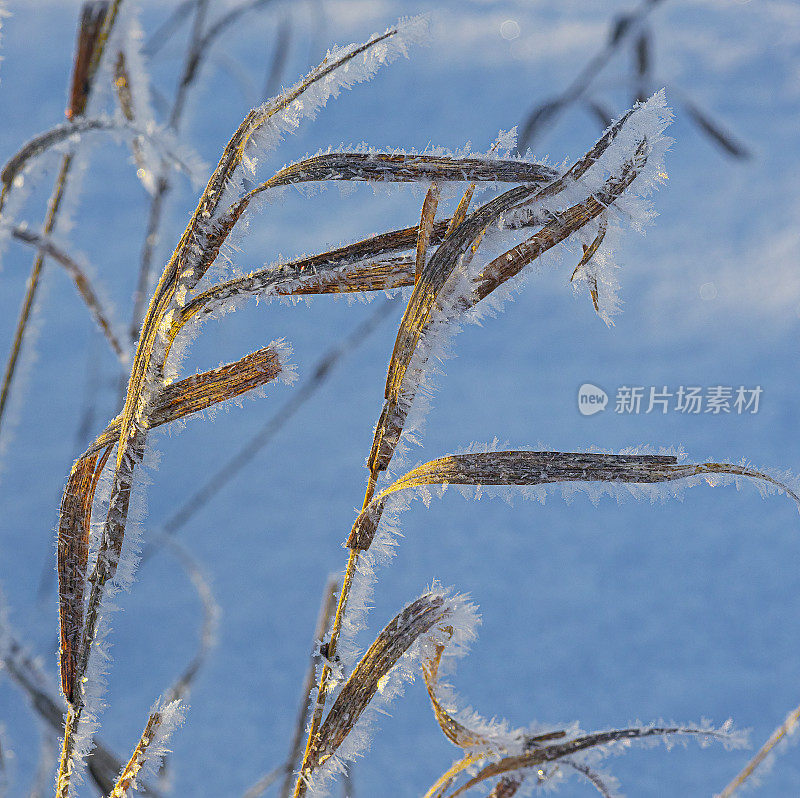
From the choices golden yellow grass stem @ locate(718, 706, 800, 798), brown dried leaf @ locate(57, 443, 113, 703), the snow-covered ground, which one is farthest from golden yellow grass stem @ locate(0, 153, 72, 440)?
golden yellow grass stem @ locate(718, 706, 800, 798)

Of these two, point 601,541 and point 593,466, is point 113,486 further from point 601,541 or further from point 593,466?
point 601,541

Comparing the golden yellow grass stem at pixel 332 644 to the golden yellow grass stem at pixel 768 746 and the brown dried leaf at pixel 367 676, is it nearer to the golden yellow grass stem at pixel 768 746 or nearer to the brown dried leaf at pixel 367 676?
the brown dried leaf at pixel 367 676

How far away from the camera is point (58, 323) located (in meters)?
0.86

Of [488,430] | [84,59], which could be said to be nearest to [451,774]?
[84,59]

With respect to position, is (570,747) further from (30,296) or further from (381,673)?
(30,296)

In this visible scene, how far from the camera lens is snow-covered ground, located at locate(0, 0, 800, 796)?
1.82 ft

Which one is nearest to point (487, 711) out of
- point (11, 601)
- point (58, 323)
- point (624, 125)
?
point (11, 601)

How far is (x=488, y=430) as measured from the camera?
0.74 meters

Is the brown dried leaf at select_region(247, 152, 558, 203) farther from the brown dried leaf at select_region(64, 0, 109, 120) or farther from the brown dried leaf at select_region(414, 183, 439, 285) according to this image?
the brown dried leaf at select_region(64, 0, 109, 120)

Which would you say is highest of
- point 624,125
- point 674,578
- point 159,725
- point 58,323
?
point 58,323

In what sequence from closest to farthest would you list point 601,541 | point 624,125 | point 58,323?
1. point 624,125
2. point 601,541
3. point 58,323

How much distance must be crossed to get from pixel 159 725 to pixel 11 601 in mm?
539

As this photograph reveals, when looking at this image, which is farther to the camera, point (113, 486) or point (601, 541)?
point (601, 541)

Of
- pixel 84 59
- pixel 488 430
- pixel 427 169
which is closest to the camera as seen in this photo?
pixel 427 169
